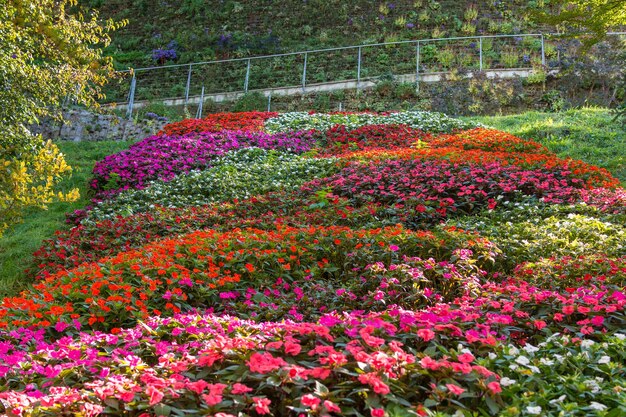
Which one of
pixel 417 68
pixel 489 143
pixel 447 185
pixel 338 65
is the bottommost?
pixel 447 185

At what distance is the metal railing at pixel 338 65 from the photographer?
19109 millimetres

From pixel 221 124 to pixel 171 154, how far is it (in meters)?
2.85

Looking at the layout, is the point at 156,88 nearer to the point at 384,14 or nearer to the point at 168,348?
the point at 384,14

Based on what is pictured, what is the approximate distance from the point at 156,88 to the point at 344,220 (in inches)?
662

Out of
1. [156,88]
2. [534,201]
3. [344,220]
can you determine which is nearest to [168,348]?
[344,220]

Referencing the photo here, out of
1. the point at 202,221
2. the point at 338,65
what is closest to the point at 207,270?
the point at 202,221

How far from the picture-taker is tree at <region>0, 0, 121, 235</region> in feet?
16.5

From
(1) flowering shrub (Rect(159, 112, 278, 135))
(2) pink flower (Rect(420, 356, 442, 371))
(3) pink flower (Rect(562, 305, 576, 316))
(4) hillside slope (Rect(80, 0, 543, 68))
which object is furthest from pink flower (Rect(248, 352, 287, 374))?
(4) hillside slope (Rect(80, 0, 543, 68))

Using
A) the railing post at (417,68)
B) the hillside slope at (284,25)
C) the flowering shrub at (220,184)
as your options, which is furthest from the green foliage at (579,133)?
the hillside slope at (284,25)

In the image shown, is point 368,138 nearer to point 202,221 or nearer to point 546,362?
point 202,221

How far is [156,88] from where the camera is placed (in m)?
21.9

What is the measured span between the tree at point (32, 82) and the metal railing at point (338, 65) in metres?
10.7

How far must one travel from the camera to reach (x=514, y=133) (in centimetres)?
1164

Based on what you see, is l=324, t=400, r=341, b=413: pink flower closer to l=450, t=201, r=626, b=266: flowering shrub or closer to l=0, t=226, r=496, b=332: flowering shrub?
l=0, t=226, r=496, b=332: flowering shrub
